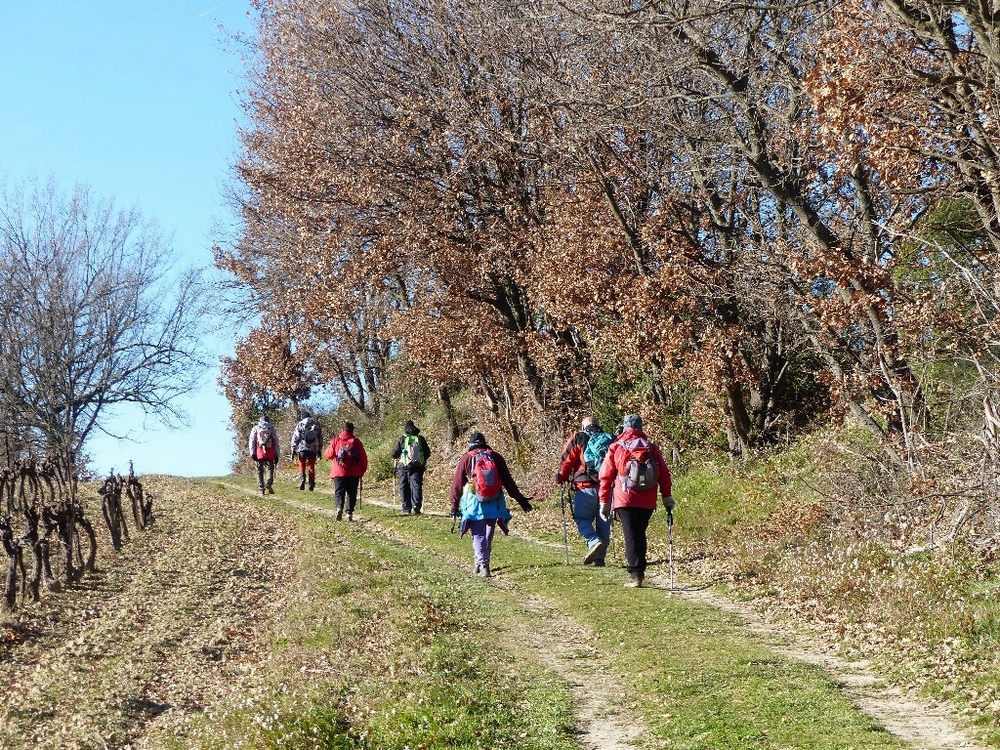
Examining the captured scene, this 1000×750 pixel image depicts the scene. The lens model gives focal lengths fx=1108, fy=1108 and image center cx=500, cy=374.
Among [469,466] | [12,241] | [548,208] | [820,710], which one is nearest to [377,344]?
[12,241]

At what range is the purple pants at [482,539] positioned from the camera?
1517cm

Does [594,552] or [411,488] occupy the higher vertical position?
[411,488]

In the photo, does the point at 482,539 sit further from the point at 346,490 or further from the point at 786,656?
the point at 346,490

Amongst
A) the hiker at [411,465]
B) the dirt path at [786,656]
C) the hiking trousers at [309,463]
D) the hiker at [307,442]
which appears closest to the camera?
the dirt path at [786,656]

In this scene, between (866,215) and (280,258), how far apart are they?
1833 cm

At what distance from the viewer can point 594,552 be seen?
15.4 meters

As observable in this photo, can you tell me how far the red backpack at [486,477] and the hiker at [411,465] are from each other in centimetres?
723

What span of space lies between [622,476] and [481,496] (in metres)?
2.52

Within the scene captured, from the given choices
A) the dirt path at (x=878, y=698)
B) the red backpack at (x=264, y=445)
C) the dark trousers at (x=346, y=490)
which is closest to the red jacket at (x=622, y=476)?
the dirt path at (x=878, y=698)

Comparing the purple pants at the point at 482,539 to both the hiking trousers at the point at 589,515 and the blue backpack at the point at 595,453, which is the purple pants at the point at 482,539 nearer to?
the hiking trousers at the point at 589,515

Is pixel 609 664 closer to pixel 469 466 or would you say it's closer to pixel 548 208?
pixel 469 466

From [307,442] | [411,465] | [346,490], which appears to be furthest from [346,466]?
[307,442]

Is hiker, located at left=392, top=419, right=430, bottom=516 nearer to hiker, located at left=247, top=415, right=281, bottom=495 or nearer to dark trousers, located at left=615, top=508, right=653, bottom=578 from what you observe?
hiker, located at left=247, top=415, right=281, bottom=495

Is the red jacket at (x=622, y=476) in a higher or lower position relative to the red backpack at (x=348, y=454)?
lower
